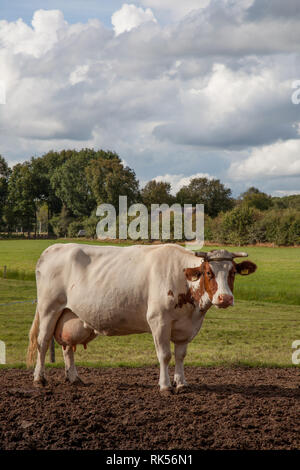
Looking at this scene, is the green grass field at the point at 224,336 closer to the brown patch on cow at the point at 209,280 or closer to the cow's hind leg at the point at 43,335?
the cow's hind leg at the point at 43,335

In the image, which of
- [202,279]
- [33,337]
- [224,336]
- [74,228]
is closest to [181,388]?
[202,279]

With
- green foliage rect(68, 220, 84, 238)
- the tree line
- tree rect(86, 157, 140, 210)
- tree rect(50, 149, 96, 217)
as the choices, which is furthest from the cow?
tree rect(50, 149, 96, 217)

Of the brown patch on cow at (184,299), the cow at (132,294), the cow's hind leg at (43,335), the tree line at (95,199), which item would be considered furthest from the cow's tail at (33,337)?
the tree line at (95,199)

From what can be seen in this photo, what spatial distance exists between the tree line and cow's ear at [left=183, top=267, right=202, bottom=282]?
66.0 m

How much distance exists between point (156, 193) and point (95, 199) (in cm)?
1055

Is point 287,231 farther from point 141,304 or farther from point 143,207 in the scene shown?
point 141,304

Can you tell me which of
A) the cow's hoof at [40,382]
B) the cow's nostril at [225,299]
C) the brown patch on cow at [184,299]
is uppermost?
the cow's nostril at [225,299]

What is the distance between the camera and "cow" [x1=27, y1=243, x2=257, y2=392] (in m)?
8.36

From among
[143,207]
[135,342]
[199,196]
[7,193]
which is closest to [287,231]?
[143,207]

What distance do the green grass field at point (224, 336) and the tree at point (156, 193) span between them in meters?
58.7

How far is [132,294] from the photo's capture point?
340 inches

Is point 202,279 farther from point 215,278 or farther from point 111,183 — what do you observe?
point 111,183

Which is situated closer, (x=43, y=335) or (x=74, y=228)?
(x=43, y=335)

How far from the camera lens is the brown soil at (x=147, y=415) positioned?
6.58 meters
